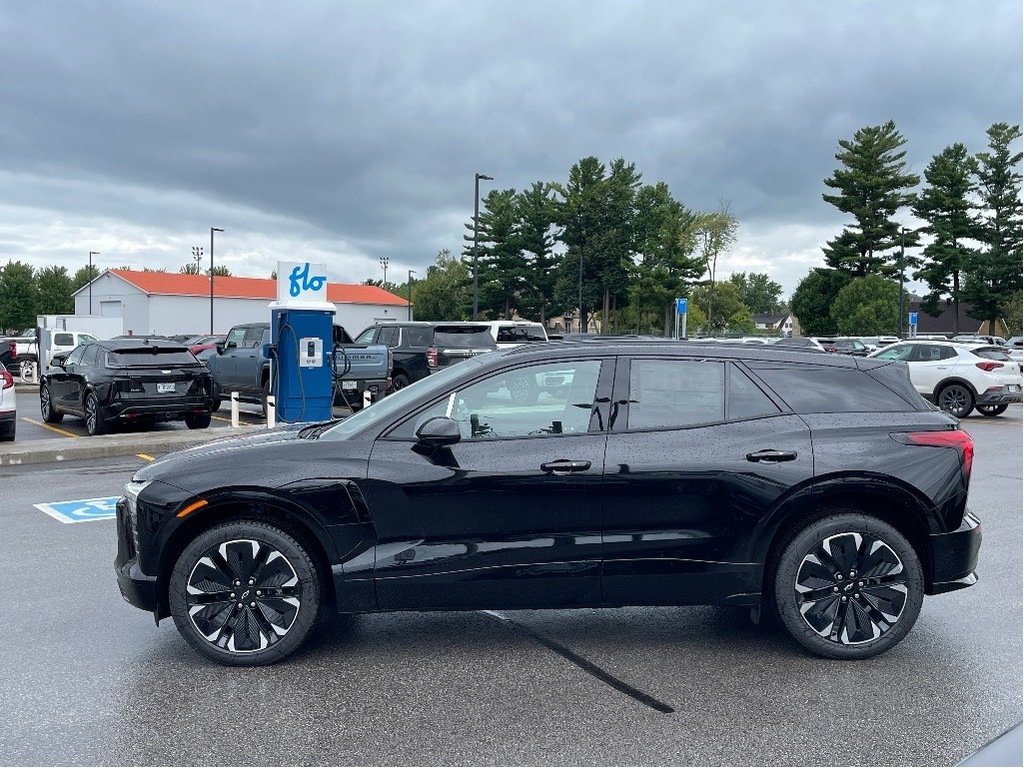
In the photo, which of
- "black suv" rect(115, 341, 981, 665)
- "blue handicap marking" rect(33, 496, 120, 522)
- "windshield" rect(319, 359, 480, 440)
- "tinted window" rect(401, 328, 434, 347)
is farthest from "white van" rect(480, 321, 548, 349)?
"black suv" rect(115, 341, 981, 665)

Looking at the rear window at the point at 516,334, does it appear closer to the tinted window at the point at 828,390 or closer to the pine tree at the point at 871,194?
the tinted window at the point at 828,390

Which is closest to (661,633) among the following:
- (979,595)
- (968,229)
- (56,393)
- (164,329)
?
(979,595)

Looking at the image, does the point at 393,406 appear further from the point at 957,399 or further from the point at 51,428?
the point at 957,399

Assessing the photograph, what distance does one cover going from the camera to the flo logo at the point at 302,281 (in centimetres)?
1362

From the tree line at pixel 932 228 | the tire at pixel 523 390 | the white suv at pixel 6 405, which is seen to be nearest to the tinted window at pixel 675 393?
the tire at pixel 523 390

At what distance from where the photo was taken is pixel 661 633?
5129 mm

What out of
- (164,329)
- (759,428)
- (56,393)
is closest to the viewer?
(759,428)

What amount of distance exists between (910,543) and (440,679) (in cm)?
256

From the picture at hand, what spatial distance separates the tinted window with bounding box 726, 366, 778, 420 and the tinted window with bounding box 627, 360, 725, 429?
0.16 ft

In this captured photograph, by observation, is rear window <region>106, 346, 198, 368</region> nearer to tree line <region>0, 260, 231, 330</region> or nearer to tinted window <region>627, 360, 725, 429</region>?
tinted window <region>627, 360, 725, 429</region>

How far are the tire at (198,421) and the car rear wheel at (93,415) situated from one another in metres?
1.32

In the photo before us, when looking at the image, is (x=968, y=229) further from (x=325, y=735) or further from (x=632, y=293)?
(x=325, y=735)

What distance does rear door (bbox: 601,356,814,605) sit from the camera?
4.57 meters

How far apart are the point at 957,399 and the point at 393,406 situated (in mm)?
18183
